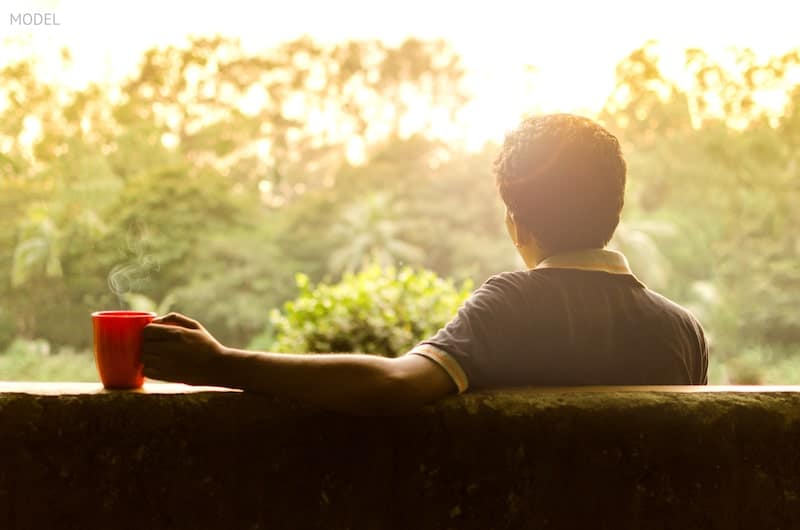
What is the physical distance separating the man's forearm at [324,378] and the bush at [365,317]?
3519 millimetres

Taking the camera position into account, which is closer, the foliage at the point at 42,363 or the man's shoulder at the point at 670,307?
the man's shoulder at the point at 670,307

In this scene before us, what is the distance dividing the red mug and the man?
0.02 metres

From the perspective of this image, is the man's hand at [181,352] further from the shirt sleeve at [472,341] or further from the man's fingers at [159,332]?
the shirt sleeve at [472,341]

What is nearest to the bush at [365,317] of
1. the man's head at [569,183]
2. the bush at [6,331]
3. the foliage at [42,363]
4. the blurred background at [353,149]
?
the man's head at [569,183]

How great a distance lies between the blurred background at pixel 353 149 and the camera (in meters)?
14.7

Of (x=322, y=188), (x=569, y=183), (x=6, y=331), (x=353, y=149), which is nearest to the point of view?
(x=569, y=183)

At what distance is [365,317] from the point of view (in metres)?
4.80

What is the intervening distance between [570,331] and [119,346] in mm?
649

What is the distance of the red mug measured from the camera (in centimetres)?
120

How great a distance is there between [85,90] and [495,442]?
16409 millimetres

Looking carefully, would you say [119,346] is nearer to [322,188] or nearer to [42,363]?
[42,363]

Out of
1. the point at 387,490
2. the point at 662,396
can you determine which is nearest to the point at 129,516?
the point at 387,490

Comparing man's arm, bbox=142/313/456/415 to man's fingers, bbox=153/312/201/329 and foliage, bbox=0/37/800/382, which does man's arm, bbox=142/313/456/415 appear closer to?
man's fingers, bbox=153/312/201/329

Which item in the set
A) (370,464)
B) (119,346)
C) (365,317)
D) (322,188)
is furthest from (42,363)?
(370,464)
